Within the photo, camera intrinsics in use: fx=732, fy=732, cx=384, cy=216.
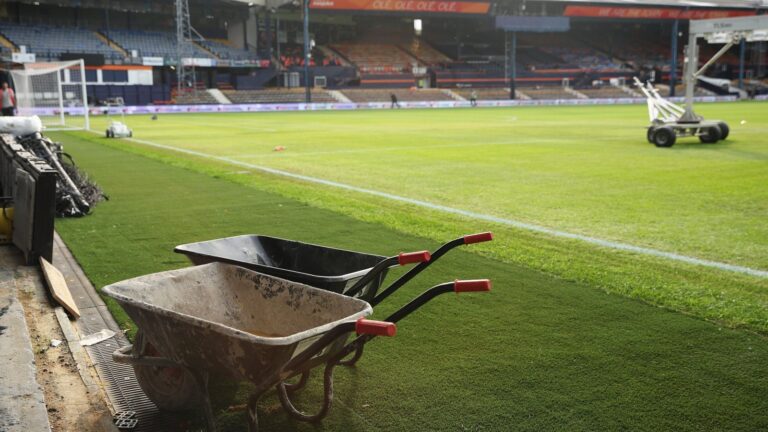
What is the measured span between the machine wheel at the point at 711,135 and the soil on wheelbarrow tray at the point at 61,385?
56.7 ft

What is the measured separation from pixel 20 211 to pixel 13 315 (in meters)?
2.59

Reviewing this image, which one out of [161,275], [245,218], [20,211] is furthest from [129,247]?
[161,275]

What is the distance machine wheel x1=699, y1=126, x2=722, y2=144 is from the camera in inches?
729

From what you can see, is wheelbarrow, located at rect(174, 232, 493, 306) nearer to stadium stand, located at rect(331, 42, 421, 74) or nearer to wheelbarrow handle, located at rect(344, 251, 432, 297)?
wheelbarrow handle, located at rect(344, 251, 432, 297)

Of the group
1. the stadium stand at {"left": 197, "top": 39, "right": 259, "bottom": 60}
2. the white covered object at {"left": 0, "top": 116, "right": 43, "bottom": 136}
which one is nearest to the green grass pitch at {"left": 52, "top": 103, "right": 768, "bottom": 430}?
the white covered object at {"left": 0, "top": 116, "right": 43, "bottom": 136}

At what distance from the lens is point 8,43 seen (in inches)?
1999

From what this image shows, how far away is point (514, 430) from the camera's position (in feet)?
10.8

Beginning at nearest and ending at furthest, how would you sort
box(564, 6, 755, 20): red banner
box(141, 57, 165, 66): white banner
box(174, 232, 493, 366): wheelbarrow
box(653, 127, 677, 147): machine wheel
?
box(174, 232, 493, 366): wheelbarrow → box(653, 127, 677, 147): machine wheel → box(141, 57, 165, 66): white banner → box(564, 6, 755, 20): red banner

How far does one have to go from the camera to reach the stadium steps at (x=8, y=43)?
165 feet

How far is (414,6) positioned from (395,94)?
10018mm

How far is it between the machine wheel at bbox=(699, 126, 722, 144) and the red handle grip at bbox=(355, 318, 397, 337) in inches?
711

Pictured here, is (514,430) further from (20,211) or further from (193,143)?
(193,143)

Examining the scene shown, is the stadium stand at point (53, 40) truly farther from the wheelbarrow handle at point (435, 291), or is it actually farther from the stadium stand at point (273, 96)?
the wheelbarrow handle at point (435, 291)

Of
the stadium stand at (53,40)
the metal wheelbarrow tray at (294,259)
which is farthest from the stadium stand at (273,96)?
the metal wheelbarrow tray at (294,259)
